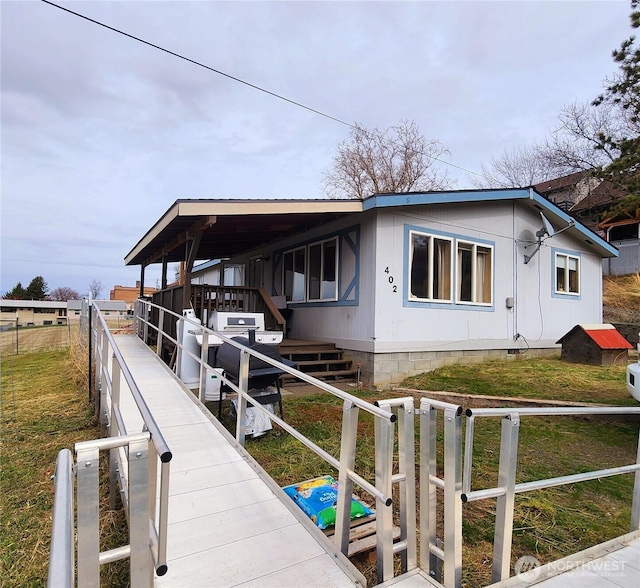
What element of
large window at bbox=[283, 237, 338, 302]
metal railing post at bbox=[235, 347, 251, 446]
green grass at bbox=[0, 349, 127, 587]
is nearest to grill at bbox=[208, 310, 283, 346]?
large window at bbox=[283, 237, 338, 302]

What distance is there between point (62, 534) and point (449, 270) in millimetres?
7860

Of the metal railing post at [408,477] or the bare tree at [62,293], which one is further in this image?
the bare tree at [62,293]

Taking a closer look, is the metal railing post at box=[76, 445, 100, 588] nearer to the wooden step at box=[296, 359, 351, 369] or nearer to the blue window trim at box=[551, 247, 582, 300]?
the wooden step at box=[296, 359, 351, 369]

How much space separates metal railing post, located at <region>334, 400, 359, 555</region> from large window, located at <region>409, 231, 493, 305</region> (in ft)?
18.5

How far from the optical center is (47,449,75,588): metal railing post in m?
0.74

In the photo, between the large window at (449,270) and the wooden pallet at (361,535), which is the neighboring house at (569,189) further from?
the wooden pallet at (361,535)

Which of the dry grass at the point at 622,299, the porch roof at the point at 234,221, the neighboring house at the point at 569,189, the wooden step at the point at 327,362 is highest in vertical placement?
the neighboring house at the point at 569,189

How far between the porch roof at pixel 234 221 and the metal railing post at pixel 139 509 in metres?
4.90

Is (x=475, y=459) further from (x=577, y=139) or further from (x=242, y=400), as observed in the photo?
(x=577, y=139)

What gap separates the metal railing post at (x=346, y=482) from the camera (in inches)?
76.8

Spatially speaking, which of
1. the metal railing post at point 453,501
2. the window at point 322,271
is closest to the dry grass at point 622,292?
the window at point 322,271

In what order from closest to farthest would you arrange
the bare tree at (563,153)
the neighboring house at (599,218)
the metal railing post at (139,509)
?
the metal railing post at (139,509) < the bare tree at (563,153) < the neighboring house at (599,218)

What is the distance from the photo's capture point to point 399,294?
7.16m

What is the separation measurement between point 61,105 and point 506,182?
83.0 ft
